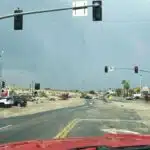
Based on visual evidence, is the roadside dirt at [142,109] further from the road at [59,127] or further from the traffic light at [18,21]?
the traffic light at [18,21]

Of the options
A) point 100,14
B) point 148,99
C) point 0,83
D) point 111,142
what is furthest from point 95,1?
point 148,99

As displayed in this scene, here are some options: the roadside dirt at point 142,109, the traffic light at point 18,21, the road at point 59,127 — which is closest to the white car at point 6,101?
the roadside dirt at point 142,109

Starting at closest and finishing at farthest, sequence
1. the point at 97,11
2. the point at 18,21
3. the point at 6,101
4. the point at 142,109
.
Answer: the point at 97,11
the point at 18,21
the point at 6,101
the point at 142,109

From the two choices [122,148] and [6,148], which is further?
[6,148]

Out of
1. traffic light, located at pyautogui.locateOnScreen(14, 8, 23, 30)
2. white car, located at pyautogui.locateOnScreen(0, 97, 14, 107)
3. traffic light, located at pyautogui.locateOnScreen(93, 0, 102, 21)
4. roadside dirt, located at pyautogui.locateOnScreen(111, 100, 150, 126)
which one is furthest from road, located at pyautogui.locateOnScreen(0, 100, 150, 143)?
white car, located at pyautogui.locateOnScreen(0, 97, 14, 107)

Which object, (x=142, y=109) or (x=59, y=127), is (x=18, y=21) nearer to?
(x=59, y=127)

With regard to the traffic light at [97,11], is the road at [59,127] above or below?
below

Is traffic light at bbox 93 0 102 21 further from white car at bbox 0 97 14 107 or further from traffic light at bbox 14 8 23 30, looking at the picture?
white car at bbox 0 97 14 107

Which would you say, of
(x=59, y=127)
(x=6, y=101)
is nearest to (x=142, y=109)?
(x=6, y=101)

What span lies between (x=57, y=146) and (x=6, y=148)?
0.47 meters

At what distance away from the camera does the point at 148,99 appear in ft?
451

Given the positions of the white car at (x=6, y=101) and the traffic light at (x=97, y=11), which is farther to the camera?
the white car at (x=6, y=101)

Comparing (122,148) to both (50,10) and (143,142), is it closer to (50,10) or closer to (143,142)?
(143,142)

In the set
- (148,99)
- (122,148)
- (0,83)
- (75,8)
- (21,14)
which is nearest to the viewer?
(122,148)
